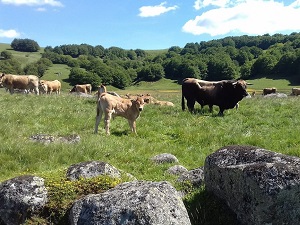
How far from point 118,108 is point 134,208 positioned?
11768 millimetres

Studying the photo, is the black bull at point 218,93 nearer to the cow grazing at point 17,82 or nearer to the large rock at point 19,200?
the large rock at point 19,200

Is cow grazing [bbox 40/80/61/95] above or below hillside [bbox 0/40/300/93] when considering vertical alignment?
above

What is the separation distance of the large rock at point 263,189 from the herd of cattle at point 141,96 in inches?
386

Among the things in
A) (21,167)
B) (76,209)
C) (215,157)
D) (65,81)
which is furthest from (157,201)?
(65,81)

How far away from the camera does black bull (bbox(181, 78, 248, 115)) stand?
22.1 meters

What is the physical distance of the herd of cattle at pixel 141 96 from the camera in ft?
52.4

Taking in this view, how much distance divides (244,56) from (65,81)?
317 feet

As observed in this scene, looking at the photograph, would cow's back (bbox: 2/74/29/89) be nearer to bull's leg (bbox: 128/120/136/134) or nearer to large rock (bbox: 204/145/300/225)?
bull's leg (bbox: 128/120/136/134)

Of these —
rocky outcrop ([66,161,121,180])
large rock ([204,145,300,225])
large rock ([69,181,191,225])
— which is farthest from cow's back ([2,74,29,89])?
large rock ([204,145,300,225])

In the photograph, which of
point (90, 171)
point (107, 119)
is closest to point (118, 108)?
point (107, 119)

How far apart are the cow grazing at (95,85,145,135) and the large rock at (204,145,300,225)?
32.8 feet

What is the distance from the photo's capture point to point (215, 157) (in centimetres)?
656

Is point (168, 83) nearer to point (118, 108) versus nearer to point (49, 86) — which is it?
point (49, 86)

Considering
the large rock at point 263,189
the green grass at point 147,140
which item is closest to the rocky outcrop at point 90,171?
the green grass at point 147,140
